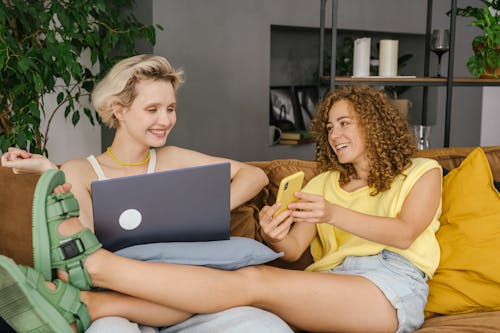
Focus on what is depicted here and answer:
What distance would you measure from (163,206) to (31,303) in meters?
0.36

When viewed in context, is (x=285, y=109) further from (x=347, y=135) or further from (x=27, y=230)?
(x=27, y=230)

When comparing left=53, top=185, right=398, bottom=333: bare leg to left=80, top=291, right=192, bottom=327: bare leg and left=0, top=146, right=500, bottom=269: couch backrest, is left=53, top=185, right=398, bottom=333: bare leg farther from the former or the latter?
left=0, top=146, right=500, bottom=269: couch backrest

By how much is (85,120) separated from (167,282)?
7.31 feet

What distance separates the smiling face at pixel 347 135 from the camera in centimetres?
178

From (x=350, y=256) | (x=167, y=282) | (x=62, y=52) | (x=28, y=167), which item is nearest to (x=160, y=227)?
(x=167, y=282)

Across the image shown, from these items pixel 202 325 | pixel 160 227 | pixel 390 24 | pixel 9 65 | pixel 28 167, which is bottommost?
pixel 202 325

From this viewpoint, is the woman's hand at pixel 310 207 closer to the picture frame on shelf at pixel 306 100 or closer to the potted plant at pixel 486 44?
the potted plant at pixel 486 44

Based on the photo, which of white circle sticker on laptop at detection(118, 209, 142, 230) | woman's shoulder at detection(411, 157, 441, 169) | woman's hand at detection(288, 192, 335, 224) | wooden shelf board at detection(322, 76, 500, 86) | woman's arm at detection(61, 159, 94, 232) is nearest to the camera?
white circle sticker on laptop at detection(118, 209, 142, 230)

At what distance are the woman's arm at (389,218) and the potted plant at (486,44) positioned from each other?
47.4 inches

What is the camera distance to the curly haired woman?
130 centimetres

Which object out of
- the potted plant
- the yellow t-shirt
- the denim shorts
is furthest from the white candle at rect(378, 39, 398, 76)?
the denim shorts

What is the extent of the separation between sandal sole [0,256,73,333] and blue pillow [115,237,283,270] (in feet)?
0.74

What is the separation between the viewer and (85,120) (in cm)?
333

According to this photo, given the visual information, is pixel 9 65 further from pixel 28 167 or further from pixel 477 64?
pixel 477 64
